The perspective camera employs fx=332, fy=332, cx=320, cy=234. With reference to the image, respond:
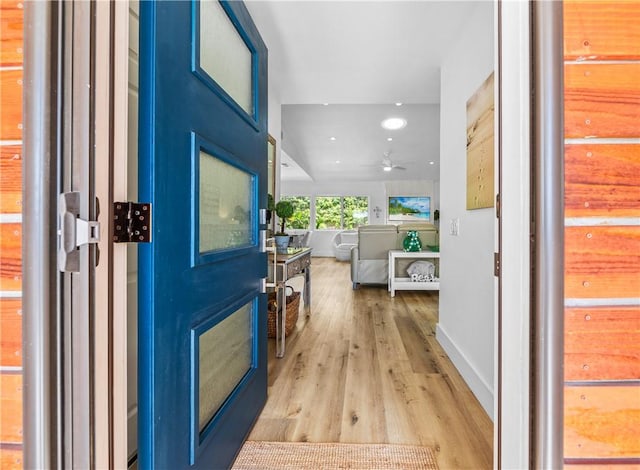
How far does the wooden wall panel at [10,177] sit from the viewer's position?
28.5 inches

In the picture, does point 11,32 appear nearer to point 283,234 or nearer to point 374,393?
point 374,393

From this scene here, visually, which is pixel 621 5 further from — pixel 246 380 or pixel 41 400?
pixel 246 380

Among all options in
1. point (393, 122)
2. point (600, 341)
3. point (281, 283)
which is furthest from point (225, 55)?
point (393, 122)

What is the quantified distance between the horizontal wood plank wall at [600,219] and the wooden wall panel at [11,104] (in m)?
1.24

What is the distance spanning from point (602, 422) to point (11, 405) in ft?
4.48

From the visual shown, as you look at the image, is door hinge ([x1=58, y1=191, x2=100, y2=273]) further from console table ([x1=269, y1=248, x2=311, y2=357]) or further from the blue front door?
console table ([x1=269, y1=248, x2=311, y2=357])

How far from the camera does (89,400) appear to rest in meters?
0.71

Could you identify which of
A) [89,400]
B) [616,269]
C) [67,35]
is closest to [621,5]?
[616,269]

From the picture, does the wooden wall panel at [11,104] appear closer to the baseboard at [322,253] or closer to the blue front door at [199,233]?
the blue front door at [199,233]

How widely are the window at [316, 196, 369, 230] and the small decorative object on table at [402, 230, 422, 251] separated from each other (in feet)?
18.9

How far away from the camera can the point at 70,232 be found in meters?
0.68

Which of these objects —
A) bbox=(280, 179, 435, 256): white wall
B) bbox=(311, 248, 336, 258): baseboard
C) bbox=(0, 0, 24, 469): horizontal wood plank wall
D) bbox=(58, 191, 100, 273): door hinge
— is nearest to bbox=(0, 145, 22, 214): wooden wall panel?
bbox=(0, 0, 24, 469): horizontal wood plank wall

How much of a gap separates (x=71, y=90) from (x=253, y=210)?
0.91 metres

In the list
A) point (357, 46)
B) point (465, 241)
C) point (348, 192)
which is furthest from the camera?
point (348, 192)
